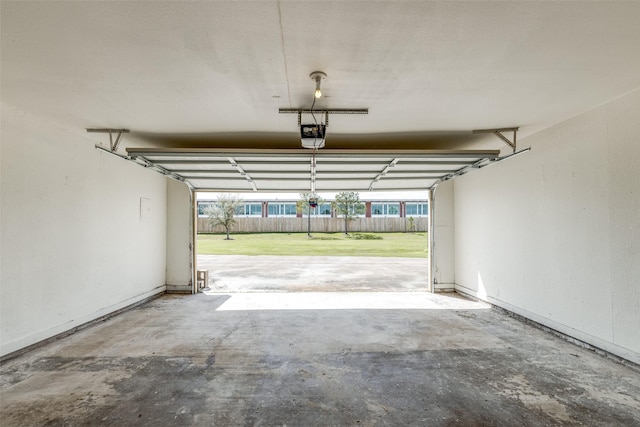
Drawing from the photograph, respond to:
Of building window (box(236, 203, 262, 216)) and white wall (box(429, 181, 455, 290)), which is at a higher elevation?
building window (box(236, 203, 262, 216))

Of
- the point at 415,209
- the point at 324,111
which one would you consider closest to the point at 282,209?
the point at 415,209

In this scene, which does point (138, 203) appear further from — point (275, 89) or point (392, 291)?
point (392, 291)

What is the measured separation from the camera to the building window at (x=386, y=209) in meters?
33.3

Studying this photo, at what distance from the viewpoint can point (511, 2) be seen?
1844 mm

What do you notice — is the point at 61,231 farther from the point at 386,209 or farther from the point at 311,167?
the point at 386,209

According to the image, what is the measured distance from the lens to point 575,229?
12.7ft

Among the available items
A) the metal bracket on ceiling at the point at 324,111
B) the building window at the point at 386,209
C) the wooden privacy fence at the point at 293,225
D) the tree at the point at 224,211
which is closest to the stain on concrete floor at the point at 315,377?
the metal bracket on ceiling at the point at 324,111

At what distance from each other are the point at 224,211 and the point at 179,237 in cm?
1800

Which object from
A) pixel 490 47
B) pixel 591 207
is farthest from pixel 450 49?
pixel 591 207

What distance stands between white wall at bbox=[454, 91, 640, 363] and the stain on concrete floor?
0.41 meters

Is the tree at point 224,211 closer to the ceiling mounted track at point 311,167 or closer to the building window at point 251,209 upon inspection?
the building window at point 251,209

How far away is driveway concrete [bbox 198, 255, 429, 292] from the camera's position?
24.3 feet

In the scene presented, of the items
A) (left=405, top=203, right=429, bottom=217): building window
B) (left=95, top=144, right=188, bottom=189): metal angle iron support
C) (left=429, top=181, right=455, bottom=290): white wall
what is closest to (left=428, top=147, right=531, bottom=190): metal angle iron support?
(left=429, top=181, right=455, bottom=290): white wall

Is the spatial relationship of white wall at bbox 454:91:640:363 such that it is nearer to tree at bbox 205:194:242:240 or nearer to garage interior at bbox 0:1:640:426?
garage interior at bbox 0:1:640:426
